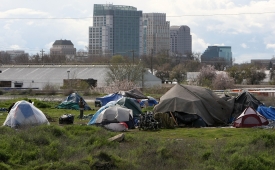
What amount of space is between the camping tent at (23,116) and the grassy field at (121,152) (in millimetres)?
3716

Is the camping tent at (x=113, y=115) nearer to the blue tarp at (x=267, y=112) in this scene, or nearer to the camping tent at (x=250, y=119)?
the camping tent at (x=250, y=119)

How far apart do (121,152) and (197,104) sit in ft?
44.0

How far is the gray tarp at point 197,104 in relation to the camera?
30359 millimetres

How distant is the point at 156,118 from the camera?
28500mm

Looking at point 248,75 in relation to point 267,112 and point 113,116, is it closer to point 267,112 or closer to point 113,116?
point 267,112

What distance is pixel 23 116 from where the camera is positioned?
1032 inches

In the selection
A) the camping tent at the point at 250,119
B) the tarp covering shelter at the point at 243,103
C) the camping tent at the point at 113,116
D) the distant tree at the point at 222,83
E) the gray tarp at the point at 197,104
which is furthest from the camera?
the distant tree at the point at 222,83

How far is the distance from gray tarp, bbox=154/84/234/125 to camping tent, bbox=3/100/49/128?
7015 mm

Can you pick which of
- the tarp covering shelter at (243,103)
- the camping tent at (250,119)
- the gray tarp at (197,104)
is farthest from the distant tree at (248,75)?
the camping tent at (250,119)

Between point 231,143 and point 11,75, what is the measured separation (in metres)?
81.5

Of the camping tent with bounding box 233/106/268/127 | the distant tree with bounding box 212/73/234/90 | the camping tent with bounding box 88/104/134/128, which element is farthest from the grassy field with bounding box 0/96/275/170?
the distant tree with bounding box 212/73/234/90

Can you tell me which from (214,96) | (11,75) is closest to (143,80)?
(11,75)

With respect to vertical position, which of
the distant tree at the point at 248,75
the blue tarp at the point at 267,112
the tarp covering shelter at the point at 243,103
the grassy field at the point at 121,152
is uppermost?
the distant tree at the point at 248,75

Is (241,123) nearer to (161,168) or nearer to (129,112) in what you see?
(129,112)
